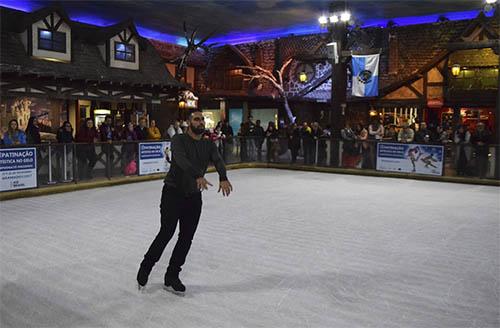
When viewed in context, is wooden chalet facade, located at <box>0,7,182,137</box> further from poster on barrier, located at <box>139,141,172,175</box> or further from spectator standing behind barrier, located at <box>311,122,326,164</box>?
spectator standing behind barrier, located at <box>311,122,326,164</box>

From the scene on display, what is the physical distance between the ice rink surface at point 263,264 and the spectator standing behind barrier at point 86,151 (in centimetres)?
138

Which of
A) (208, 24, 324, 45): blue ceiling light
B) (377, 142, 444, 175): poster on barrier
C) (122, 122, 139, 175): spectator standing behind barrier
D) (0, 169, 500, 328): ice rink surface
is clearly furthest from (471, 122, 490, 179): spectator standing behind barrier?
(208, 24, 324, 45): blue ceiling light

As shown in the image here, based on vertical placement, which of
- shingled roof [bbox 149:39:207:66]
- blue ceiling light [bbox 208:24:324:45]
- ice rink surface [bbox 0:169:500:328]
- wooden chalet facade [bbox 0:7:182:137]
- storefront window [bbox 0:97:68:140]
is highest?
blue ceiling light [bbox 208:24:324:45]

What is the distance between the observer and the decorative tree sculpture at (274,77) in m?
23.7

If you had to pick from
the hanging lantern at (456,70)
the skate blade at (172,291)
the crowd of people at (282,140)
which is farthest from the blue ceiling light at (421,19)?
the skate blade at (172,291)

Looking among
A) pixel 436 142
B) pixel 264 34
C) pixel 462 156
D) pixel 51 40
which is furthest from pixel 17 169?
pixel 264 34

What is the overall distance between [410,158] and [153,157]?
23.4ft

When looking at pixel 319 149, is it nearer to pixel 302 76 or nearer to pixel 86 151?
pixel 86 151

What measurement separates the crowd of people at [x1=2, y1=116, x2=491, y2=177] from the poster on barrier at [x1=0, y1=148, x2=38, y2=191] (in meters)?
0.63

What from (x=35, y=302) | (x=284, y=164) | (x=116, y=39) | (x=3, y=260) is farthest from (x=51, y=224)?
(x=116, y=39)

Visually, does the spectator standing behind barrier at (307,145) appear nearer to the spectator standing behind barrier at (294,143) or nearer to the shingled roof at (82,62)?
the spectator standing behind barrier at (294,143)

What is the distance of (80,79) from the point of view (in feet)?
54.5

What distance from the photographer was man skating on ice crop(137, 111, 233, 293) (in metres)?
4.32

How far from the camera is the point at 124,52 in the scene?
19266 millimetres
